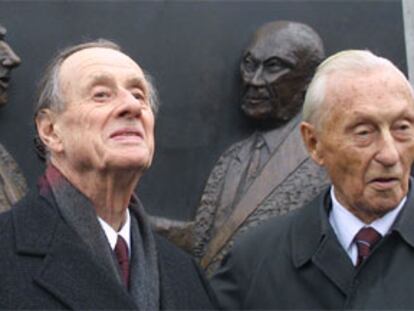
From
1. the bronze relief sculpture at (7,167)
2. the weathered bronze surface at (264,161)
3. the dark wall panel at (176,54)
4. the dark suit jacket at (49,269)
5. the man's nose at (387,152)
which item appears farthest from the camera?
the dark wall panel at (176,54)

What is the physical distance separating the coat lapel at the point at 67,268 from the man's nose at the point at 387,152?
0.76m

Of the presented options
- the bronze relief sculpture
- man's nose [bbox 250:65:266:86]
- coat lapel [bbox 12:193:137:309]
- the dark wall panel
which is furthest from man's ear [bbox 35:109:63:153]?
man's nose [bbox 250:65:266:86]

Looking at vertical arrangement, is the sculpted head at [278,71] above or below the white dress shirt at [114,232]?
above

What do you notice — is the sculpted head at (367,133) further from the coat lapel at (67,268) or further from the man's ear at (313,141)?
the coat lapel at (67,268)

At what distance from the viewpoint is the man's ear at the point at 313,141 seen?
9.82ft

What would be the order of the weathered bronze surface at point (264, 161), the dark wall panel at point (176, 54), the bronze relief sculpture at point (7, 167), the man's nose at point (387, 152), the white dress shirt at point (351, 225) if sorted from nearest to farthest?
the man's nose at point (387, 152) → the white dress shirt at point (351, 225) → the bronze relief sculpture at point (7, 167) → the weathered bronze surface at point (264, 161) → the dark wall panel at point (176, 54)

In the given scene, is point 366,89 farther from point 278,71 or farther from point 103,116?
point 278,71

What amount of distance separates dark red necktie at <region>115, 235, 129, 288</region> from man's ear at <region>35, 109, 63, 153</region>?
306mm

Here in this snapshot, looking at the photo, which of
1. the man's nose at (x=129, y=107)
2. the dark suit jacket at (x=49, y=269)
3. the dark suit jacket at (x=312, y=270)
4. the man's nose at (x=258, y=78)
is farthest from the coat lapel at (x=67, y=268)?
the man's nose at (x=258, y=78)

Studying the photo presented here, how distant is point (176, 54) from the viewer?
14.1 feet

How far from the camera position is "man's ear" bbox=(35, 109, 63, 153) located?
2.96 metres

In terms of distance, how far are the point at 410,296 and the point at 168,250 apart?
0.72m

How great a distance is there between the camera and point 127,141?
2.88 metres

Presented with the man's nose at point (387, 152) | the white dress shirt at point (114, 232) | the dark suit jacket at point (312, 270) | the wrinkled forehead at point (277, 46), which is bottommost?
the dark suit jacket at point (312, 270)
